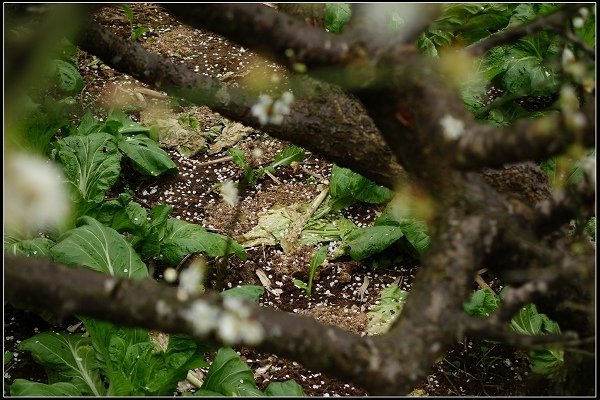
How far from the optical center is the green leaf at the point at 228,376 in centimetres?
234

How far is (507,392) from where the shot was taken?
2.56 metres

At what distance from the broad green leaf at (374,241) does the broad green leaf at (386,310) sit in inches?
7.2

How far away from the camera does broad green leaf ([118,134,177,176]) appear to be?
3.58 metres

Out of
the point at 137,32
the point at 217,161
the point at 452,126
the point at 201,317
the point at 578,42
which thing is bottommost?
the point at 217,161

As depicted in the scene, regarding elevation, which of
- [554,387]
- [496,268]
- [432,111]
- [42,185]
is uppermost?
[432,111]

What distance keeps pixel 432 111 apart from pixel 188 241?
1.82 m

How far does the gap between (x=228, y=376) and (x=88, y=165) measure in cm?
146

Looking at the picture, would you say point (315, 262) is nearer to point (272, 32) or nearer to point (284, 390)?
point (284, 390)

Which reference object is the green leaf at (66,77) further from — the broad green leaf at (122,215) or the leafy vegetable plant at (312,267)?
the leafy vegetable plant at (312,267)

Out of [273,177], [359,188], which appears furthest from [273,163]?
[359,188]

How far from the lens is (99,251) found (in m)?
2.73

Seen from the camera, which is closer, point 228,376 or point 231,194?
point 228,376

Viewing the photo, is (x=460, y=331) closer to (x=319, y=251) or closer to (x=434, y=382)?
(x=434, y=382)

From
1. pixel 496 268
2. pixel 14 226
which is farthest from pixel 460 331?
pixel 14 226
